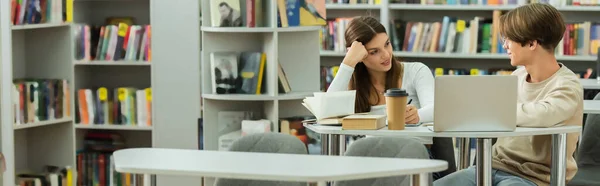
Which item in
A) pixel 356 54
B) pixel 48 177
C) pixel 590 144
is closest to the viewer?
pixel 356 54

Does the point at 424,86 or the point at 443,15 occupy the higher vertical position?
the point at 443,15

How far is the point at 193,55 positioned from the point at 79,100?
3.75 feet

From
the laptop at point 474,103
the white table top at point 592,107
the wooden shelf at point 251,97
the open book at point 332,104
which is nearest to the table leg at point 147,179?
the open book at point 332,104

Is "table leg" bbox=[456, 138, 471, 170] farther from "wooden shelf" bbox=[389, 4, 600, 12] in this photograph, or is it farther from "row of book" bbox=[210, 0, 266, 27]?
"wooden shelf" bbox=[389, 4, 600, 12]

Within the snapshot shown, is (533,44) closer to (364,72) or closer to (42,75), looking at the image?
(364,72)

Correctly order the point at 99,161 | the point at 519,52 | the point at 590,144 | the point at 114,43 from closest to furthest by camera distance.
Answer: the point at 519,52, the point at 590,144, the point at 114,43, the point at 99,161

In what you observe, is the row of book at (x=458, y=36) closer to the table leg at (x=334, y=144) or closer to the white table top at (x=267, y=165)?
the table leg at (x=334, y=144)

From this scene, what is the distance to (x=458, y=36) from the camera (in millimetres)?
7297

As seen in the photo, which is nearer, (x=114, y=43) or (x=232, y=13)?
(x=232, y=13)

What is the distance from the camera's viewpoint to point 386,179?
12.0 feet

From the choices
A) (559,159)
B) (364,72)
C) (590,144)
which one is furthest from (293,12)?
(559,159)

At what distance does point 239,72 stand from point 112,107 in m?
1.74

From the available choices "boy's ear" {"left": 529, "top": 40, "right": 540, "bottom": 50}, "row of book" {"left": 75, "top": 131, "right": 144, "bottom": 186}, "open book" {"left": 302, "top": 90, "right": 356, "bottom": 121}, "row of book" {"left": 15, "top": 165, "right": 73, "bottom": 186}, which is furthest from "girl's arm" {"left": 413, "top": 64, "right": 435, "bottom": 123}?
"row of book" {"left": 75, "top": 131, "right": 144, "bottom": 186}

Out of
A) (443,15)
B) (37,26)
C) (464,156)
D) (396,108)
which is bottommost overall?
(464,156)
